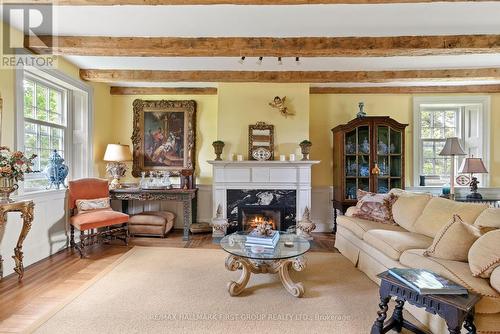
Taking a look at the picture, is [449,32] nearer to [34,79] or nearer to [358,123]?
[358,123]

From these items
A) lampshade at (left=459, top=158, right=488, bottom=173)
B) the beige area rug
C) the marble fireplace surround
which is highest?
lampshade at (left=459, top=158, right=488, bottom=173)

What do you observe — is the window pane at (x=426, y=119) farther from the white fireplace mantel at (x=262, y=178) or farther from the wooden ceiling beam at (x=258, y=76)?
the white fireplace mantel at (x=262, y=178)

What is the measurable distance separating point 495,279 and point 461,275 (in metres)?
0.18

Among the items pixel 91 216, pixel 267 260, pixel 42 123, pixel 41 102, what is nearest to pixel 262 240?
pixel 267 260

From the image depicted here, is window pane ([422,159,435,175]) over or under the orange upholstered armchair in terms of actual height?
over

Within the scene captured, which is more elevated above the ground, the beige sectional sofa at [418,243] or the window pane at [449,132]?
the window pane at [449,132]

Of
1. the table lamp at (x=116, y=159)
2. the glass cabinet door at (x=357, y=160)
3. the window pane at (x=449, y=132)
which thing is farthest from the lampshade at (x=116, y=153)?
the window pane at (x=449, y=132)

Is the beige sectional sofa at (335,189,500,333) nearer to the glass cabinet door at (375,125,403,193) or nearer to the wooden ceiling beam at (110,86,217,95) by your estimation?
the glass cabinet door at (375,125,403,193)

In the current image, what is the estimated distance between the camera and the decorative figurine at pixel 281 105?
15.1 ft

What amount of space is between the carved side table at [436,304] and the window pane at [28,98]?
4374 mm

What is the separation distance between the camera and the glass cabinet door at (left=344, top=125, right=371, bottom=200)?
4.62 meters

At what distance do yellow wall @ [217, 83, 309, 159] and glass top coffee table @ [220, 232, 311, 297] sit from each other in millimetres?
2178

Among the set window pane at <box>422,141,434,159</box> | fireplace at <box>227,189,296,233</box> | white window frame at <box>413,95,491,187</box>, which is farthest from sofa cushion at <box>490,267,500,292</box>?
window pane at <box>422,141,434,159</box>

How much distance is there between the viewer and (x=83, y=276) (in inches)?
118
